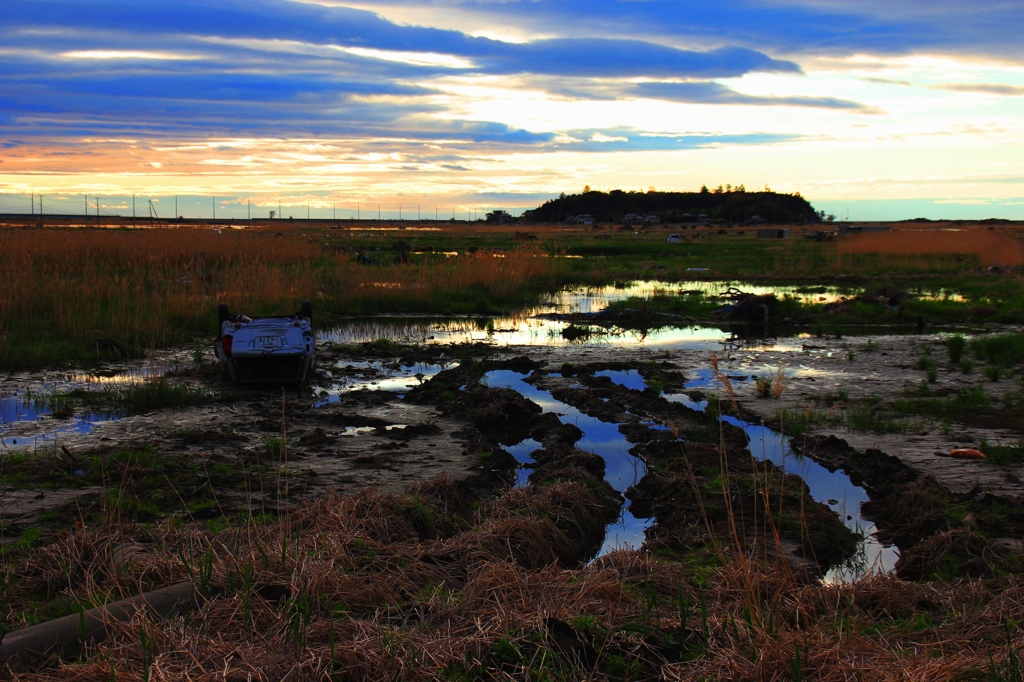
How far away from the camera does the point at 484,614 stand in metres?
3.80

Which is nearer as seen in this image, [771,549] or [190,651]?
[190,651]

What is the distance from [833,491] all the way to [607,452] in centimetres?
228

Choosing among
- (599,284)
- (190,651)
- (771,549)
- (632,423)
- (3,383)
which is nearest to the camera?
(190,651)

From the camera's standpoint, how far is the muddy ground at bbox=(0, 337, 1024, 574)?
18.9 feet

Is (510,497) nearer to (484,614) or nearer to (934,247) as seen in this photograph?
(484,614)

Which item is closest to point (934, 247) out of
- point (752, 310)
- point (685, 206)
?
point (752, 310)

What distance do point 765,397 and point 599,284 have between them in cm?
1748

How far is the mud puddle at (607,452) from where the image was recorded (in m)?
5.99

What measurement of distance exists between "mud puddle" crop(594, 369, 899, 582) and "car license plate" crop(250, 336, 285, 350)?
215 inches

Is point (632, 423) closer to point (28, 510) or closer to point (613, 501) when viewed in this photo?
point (613, 501)

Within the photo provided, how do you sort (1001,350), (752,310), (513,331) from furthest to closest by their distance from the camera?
(752,310)
(513,331)
(1001,350)

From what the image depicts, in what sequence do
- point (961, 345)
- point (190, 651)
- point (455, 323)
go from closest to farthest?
point (190, 651), point (961, 345), point (455, 323)

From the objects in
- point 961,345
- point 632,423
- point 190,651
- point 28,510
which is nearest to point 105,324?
point 28,510

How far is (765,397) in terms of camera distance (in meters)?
9.99
